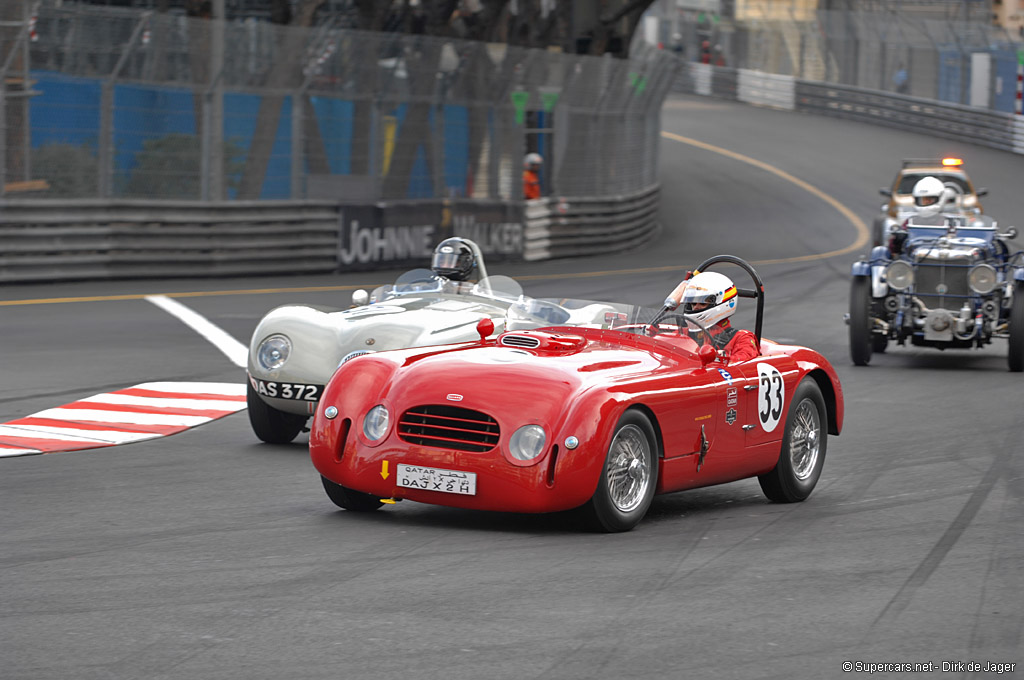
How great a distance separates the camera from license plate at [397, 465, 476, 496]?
7.41 meters

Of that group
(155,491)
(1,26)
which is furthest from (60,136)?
(155,491)

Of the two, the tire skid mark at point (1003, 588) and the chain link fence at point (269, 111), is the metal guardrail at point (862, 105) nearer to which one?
the chain link fence at point (269, 111)

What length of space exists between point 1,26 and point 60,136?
5.12 feet

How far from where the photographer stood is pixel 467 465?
24.3ft

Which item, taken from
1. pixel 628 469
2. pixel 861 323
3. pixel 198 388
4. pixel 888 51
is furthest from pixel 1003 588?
pixel 888 51

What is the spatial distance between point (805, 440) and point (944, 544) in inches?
58.5

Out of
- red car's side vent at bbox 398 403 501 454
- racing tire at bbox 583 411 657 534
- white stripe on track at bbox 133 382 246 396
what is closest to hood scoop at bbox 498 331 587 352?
racing tire at bbox 583 411 657 534

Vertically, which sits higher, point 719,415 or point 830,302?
point 719,415

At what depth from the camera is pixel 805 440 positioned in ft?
29.9

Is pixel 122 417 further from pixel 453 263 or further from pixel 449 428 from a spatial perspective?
pixel 449 428

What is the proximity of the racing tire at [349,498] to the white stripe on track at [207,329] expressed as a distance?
545 cm

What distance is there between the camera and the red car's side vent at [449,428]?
24.5ft

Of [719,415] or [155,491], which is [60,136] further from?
[719,415]

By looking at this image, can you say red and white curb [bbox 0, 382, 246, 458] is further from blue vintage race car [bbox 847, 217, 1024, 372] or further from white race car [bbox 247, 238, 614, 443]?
blue vintage race car [bbox 847, 217, 1024, 372]
